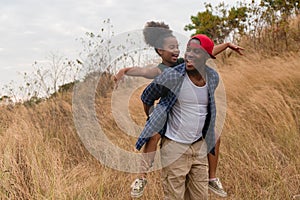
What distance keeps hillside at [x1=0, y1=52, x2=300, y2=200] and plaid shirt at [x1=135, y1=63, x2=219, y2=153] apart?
843mm

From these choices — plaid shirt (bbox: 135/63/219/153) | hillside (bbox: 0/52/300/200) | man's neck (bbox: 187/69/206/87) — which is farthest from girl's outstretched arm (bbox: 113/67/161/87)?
hillside (bbox: 0/52/300/200)

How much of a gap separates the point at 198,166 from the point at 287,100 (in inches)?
104

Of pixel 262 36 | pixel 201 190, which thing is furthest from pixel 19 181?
pixel 262 36

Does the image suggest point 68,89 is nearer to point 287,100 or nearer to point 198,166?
point 287,100

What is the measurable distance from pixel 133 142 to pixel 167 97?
7.24ft

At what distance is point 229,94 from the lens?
5.73 meters

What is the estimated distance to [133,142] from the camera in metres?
4.88

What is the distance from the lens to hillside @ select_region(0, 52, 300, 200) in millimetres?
3430

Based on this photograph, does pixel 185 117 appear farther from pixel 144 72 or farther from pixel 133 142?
pixel 133 142

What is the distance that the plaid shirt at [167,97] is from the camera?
8.86 feet

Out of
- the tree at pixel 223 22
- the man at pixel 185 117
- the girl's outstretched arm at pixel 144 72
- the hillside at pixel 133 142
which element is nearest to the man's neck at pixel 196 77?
the man at pixel 185 117

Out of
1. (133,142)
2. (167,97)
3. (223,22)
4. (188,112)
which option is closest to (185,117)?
(188,112)

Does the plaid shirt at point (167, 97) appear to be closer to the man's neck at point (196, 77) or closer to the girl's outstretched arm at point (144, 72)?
the man's neck at point (196, 77)

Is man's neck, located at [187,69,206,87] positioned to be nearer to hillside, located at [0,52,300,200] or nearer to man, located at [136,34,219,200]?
man, located at [136,34,219,200]
